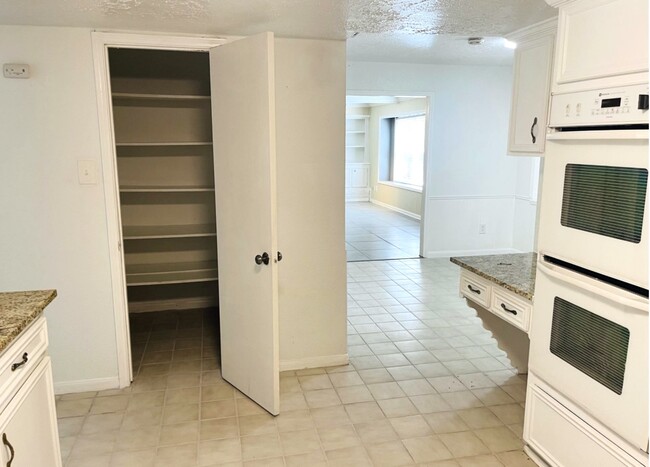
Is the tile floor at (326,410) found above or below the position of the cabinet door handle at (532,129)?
below

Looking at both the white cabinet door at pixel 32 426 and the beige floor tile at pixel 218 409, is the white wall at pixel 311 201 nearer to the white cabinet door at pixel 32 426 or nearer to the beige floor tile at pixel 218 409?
the beige floor tile at pixel 218 409

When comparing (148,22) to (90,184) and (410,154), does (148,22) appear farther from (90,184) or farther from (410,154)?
(410,154)

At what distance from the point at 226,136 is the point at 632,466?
2289 millimetres

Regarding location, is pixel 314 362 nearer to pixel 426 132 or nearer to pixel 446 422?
pixel 446 422

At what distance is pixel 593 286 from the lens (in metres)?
1.74

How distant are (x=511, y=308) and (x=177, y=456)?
1.73 metres

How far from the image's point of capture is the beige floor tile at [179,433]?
7.80 ft

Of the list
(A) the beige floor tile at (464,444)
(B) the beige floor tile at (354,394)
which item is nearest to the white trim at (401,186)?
(B) the beige floor tile at (354,394)

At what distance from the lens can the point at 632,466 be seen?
164 cm

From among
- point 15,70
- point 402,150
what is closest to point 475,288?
point 15,70

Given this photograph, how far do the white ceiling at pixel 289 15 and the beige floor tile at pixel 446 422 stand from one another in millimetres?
2062

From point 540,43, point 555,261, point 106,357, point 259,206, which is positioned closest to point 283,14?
point 259,206

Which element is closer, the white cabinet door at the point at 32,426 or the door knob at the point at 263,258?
the white cabinet door at the point at 32,426

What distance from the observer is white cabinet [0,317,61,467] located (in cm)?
143
